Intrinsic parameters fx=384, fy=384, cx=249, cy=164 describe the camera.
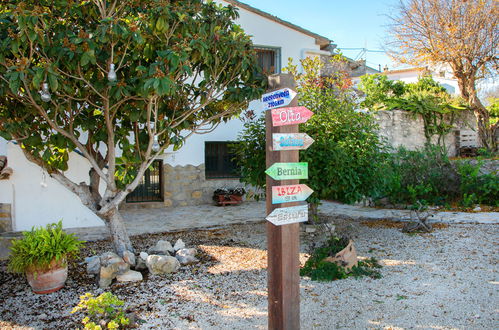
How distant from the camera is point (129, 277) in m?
4.67

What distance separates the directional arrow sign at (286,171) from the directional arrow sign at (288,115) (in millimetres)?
327

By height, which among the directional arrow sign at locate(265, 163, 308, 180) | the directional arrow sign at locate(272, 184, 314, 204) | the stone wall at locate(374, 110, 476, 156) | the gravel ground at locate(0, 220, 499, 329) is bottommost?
the gravel ground at locate(0, 220, 499, 329)

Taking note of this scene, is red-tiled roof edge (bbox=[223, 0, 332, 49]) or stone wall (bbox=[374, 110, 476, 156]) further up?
red-tiled roof edge (bbox=[223, 0, 332, 49])

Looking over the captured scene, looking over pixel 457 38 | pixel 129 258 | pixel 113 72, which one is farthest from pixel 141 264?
pixel 457 38

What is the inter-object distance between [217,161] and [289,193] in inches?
327

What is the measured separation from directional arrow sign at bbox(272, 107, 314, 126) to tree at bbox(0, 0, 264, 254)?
137cm

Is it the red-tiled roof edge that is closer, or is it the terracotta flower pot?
the terracotta flower pot

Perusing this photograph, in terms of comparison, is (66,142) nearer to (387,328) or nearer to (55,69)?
(55,69)

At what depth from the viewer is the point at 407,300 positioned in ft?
13.1

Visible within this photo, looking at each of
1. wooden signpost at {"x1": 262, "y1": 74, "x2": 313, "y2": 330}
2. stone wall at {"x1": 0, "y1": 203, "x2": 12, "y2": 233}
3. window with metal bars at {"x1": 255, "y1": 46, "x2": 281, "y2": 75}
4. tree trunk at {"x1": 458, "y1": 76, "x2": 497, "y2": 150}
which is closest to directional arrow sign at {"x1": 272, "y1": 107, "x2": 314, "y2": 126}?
wooden signpost at {"x1": 262, "y1": 74, "x2": 313, "y2": 330}

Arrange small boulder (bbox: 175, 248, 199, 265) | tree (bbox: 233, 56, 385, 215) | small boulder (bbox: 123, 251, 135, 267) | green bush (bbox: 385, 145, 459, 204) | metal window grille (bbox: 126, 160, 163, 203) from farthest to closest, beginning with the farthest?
metal window grille (bbox: 126, 160, 163, 203) < green bush (bbox: 385, 145, 459, 204) < tree (bbox: 233, 56, 385, 215) < small boulder (bbox: 175, 248, 199, 265) < small boulder (bbox: 123, 251, 135, 267)

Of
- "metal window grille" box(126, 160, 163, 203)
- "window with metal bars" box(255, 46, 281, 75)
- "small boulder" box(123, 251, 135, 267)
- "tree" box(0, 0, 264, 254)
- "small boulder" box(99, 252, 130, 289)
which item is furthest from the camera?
"window with metal bars" box(255, 46, 281, 75)

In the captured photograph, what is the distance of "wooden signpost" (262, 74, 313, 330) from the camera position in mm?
2959

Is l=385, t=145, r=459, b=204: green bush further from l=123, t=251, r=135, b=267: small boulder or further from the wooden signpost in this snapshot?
the wooden signpost
